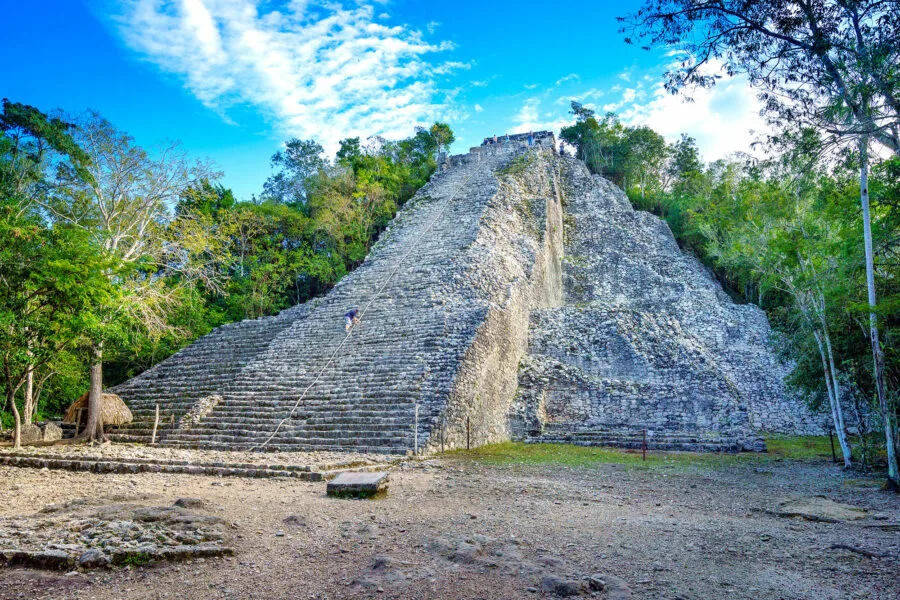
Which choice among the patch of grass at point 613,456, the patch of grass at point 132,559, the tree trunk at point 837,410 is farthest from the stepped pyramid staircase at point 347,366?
the tree trunk at point 837,410

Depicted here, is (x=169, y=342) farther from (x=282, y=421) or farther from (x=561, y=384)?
(x=561, y=384)

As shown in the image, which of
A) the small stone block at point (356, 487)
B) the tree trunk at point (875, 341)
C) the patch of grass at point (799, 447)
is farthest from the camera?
the patch of grass at point (799, 447)

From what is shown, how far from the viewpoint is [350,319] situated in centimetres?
1345

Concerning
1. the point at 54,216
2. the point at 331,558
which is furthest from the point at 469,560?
the point at 54,216

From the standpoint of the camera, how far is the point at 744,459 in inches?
387

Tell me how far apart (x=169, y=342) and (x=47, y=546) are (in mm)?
15960

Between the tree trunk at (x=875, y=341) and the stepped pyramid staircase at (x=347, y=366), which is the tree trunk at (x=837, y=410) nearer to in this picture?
the tree trunk at (x=875, y=341)

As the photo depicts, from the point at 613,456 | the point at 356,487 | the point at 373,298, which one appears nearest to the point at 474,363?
the point at 613,456

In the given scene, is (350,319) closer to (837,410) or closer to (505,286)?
(505,286)

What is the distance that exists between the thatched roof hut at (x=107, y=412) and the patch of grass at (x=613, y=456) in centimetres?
745

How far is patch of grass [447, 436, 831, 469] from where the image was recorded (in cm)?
898

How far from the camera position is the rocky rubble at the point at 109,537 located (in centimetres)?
338

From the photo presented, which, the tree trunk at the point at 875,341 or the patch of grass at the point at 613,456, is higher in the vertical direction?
the tree trunk at the point at 875,341

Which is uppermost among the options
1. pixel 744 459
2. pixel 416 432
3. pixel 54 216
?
pixel 54 216
